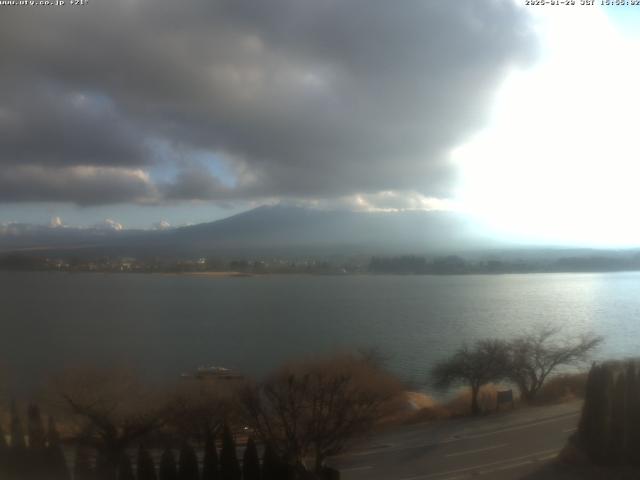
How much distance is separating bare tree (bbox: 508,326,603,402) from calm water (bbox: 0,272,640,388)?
339 millimetres

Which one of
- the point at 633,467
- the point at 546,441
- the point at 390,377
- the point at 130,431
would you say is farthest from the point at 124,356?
the point at 633,467

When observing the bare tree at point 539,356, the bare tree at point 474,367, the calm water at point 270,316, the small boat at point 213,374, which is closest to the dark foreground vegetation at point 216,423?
the small boat at point 213,374

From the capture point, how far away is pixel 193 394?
554cm

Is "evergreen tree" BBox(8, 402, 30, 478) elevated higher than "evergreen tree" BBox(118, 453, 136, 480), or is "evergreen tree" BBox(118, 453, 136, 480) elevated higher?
"evergreen tree" BBox(8, 402, 30, 478)

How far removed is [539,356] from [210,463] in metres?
5.15

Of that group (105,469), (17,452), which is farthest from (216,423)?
(17,452)

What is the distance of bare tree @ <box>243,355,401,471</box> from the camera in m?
4.88

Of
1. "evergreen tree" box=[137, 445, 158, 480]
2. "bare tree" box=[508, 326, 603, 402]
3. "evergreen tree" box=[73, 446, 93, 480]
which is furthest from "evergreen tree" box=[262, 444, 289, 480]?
"bare tree" box=[508, 326, 603, 402]

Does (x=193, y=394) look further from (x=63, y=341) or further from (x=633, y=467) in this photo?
(x=633, y=467)

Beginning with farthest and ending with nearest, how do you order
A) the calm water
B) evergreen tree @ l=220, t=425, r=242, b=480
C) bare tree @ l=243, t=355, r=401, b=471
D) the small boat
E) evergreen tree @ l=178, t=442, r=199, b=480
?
the calm water
the small boat
bare tree @ l=243, t=355, r=401, b=471
evergreen tree @ l=220, t=425, r=242, b=480
evergreen tree @ l=178, t=442, r=199, b=480

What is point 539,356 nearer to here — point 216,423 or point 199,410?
point 216,423

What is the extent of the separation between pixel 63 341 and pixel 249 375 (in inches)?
119

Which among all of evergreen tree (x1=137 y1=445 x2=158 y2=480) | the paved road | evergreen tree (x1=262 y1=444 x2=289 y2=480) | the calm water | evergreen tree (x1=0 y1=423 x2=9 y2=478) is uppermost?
the calm water

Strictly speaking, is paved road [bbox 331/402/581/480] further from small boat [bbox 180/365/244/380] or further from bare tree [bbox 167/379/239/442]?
small boat [bbox 180/365/244/380]
